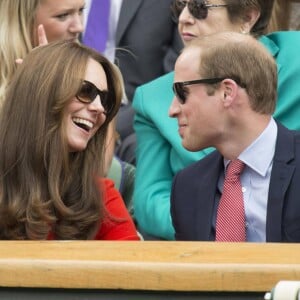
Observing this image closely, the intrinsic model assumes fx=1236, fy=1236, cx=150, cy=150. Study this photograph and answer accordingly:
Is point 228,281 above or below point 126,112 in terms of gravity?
above

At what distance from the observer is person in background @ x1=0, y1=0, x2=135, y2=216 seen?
6148 millimetres

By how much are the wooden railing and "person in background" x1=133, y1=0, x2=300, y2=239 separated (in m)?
2.15

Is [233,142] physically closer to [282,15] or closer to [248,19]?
[248,19]

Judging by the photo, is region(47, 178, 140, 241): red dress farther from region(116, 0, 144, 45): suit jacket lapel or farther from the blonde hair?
region(116, 0, 144, 45): suit jacket lapel

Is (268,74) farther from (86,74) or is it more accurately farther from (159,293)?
(159,293)

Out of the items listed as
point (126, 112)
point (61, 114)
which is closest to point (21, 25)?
point (126, 112)

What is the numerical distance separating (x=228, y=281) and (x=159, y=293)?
0.20 metres

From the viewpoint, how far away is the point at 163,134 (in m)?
6.04

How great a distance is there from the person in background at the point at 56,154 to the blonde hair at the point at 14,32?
3.40 feet

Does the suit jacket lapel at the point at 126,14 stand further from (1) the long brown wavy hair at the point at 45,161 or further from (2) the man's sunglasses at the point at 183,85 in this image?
(1) the long brown wavy hair at the point at 45,161

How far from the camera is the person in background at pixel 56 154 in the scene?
4805 mm

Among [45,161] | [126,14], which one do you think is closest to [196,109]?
[45,161]

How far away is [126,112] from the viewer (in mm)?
7145

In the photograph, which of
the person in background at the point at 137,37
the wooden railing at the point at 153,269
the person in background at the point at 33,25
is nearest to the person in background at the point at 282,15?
the person in background at the point at 137,37
